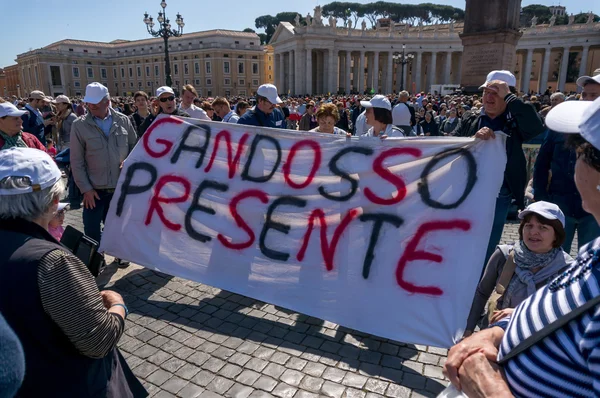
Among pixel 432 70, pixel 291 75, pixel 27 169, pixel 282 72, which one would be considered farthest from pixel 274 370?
pixel 282 72

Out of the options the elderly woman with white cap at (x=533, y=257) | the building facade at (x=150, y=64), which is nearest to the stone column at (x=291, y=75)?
the building facade at (x=150, y=64)

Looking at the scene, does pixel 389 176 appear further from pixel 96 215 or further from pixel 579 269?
pixel 96 215

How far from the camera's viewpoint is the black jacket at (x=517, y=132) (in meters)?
3.40

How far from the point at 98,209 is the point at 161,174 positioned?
105cm

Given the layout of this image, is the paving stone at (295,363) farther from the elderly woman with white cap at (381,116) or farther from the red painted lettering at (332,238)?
the elderly woman with white cap at (381,116)

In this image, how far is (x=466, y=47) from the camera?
48.9ft

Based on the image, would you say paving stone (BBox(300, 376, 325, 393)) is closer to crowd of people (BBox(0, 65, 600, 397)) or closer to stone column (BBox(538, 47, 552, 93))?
crowd of people (BBox(0, 65, 600, 397))

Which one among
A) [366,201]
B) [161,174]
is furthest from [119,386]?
[161,174]

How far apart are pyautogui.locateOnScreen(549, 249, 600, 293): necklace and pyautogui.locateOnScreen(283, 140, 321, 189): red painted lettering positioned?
2399mm

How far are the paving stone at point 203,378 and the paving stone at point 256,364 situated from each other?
0.85ft

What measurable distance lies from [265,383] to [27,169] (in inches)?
78.6

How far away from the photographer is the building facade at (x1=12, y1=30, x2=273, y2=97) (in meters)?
85.4

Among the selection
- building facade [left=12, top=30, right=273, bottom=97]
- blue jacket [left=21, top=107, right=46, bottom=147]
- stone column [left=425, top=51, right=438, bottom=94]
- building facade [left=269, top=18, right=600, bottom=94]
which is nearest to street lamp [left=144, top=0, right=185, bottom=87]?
blue jacket [left=21, top=107, right=46, bottom=147]

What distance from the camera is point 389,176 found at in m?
3.17
